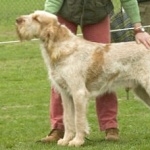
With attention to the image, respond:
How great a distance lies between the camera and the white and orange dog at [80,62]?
7.06 meters

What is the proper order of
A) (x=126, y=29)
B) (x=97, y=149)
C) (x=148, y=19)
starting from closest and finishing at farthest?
(x=97, y=149) < (x=126, y=29) < (x=148, y=19)

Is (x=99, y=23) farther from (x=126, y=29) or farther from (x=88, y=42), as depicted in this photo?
(x=126, y=29)

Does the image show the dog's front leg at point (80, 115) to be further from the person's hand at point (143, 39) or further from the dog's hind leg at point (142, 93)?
the person's hand at point (143, 39)

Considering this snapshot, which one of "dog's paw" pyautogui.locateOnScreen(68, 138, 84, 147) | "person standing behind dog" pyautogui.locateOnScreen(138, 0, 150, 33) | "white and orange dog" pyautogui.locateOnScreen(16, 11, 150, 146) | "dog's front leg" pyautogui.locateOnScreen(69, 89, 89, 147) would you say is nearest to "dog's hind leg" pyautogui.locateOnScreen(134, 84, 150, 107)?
"white and orange dog" pyautogui.locateOnScreen(16, 11, 150, 146)

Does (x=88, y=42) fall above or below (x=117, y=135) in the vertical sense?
above

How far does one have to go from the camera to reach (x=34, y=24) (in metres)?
7.06

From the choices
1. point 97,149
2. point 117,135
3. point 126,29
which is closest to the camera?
point 97,149

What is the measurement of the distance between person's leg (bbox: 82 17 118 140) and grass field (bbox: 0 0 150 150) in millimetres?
148

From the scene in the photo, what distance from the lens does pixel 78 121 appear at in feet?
23.6

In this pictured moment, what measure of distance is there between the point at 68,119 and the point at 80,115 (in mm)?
290

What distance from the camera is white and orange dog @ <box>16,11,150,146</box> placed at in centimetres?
706

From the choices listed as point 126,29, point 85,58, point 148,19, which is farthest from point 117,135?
point 148,19

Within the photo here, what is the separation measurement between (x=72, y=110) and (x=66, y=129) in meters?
0.23

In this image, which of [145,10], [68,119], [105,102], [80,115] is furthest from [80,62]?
[145,10]
